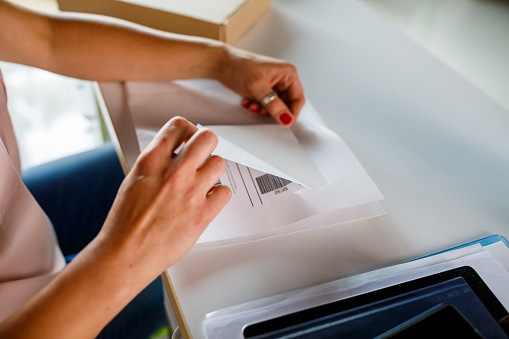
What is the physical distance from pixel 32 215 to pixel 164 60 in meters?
0.33

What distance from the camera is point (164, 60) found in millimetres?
662

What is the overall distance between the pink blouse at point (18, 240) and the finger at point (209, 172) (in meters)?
0.29

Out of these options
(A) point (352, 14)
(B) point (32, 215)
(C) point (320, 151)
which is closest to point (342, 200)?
(C) point (320, 151)

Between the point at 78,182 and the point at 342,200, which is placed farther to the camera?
the point at 78,182

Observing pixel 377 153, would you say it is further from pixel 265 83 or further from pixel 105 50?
pixel 105 50

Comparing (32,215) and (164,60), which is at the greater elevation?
(164,60)

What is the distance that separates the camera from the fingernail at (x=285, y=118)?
641 mm

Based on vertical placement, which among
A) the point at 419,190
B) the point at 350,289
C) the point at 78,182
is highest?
the point at 78,182

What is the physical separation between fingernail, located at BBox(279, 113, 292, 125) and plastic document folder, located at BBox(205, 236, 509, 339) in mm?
283

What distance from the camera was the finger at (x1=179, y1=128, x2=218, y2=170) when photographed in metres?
0.42

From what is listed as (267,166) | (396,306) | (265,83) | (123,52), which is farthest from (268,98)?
(396,306)

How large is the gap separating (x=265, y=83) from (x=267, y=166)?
0.61ft

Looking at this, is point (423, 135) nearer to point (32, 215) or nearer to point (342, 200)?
point (342, 200)

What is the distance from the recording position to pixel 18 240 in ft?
1.79
